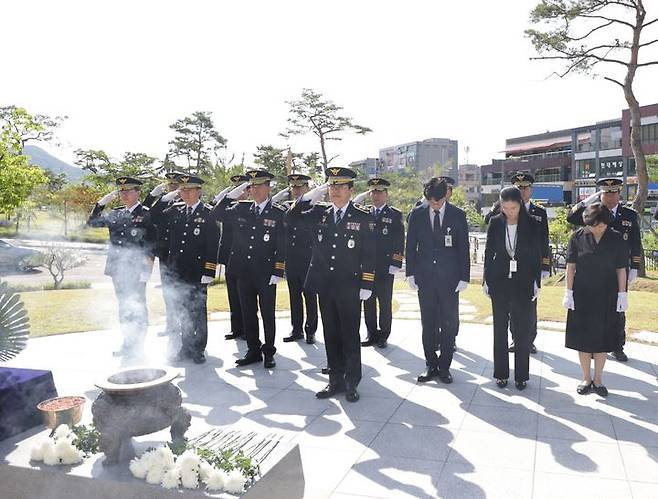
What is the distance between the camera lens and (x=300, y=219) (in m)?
5.89

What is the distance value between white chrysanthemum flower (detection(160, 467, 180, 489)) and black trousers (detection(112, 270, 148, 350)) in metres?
4.31

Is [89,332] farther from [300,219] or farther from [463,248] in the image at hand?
[463,248]

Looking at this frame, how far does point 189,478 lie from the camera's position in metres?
2.98

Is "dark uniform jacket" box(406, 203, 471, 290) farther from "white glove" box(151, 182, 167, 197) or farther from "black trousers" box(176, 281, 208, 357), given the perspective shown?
"white glove" box(151, 182, 167, 197)

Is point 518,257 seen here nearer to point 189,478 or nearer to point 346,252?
point 346,252

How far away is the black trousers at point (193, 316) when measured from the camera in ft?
22.6

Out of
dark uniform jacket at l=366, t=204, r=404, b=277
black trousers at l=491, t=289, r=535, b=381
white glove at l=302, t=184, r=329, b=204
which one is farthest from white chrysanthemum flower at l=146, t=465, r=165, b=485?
dark uniform jacket at l=366, t=204, r=404, b=277

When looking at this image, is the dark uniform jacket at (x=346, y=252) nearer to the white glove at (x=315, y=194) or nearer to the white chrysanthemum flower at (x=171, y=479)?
the white glove at (x=315, y=194)

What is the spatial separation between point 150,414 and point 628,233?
580 cm

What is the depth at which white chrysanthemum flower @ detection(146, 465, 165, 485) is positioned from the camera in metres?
3.01

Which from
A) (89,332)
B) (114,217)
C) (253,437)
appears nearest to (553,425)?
(253,437)

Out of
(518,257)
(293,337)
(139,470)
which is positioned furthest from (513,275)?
(139,470)

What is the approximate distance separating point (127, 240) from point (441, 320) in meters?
3.84

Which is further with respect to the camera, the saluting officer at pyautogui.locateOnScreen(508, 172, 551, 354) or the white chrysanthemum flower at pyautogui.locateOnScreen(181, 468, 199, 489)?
the saluting officer at pyautogui.locateOnScreen(508, 172, 551, 354)
